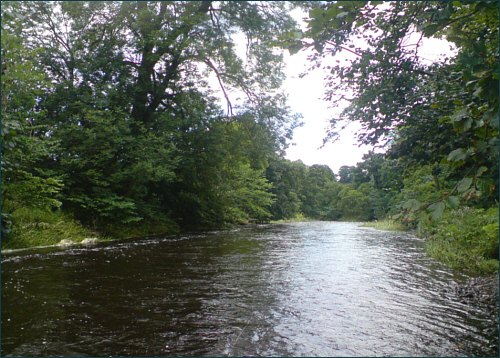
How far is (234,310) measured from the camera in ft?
13.5

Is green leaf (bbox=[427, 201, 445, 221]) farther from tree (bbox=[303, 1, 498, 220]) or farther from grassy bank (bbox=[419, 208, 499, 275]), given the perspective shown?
grassy bank (bbox=[419, 208, 499, 275])

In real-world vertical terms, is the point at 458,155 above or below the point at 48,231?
above

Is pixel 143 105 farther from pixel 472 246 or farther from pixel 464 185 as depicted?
pixel 464 185

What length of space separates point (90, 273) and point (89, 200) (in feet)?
23.3

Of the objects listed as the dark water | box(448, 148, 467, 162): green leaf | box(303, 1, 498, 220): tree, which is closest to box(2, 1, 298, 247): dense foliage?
box(303, 1, 498, 220): tree

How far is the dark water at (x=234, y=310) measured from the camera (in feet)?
Result: 10.2

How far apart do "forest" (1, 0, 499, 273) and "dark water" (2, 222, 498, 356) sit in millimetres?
1094

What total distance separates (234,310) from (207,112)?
13035 mm

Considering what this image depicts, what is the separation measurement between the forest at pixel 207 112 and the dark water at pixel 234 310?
3.59 ft

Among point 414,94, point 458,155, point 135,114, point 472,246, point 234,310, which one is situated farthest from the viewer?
point 135,114

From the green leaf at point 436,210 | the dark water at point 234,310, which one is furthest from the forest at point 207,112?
the dark water at point 234,310

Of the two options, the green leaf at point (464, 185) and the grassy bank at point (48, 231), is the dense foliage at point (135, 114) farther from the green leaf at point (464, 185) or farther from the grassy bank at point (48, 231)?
the green leaf at point (464, 185)

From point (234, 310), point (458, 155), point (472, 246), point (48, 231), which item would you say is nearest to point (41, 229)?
point (48, 231)

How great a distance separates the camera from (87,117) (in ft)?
39.1
